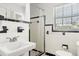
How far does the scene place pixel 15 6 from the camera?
1126 millimetres

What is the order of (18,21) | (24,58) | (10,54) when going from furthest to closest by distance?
1. (18,21)
2. (24,58)
3. (10,54)

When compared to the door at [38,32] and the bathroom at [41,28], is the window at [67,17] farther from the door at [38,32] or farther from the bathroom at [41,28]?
the door at [38,32]

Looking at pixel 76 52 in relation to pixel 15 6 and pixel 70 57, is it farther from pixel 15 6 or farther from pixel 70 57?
pixel 15 6

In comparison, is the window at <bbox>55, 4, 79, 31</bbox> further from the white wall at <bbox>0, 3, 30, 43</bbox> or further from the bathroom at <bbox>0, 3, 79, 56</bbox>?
the white wall at <bbox>0, 3, 30, 43</bbox>

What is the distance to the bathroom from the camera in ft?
3.60

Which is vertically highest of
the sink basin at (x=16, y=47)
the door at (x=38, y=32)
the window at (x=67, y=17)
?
the window at (x=67, y=17)

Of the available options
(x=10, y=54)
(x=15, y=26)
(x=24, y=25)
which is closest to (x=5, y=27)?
(x=15, y=26)

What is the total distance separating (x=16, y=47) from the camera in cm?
109

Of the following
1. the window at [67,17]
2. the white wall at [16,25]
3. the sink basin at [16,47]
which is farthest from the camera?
the window at [67,17]

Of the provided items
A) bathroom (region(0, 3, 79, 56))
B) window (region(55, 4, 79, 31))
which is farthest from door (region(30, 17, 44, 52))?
window (region(55, 4, 79, 31))

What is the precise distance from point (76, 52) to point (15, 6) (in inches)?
47.3

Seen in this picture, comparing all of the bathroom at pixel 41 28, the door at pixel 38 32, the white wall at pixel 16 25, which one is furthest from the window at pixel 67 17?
the white wall at pixel 16 25

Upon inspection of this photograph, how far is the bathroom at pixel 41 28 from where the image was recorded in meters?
1.10

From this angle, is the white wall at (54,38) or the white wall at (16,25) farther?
the white wall at (54,38)
